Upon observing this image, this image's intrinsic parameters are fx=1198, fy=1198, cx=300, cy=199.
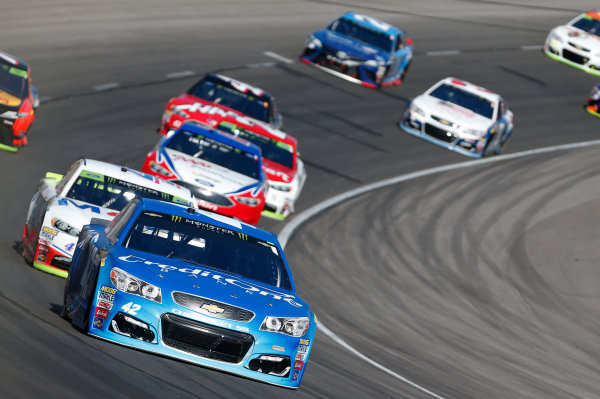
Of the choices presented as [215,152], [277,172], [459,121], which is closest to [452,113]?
[459,121]

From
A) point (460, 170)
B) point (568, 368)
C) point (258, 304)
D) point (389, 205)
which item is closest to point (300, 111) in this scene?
point (460, 170)

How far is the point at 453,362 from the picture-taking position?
13.6 metres

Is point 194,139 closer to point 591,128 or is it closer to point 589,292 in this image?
point 589,292

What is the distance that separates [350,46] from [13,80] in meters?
12.4

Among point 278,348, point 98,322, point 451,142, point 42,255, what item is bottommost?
point 451,142

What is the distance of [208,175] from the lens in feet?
57.2

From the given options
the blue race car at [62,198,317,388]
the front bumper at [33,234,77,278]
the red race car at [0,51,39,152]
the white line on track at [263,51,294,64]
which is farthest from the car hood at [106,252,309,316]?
the white line on track at [263,51,294,64]

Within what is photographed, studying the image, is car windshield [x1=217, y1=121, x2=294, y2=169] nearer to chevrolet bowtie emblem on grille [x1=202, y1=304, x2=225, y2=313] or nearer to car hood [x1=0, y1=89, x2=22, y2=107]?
car hood [x1=0, y1=89, x2=22, y2=107]

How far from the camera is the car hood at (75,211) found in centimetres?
1270

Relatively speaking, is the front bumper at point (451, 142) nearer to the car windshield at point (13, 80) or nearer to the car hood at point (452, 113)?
the car hood at point (452, 113)

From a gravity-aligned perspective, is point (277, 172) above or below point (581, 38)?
above

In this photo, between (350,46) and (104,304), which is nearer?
(104,304)

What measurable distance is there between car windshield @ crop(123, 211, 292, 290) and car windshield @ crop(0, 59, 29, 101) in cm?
999

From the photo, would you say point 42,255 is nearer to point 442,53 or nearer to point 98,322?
point 98,322
